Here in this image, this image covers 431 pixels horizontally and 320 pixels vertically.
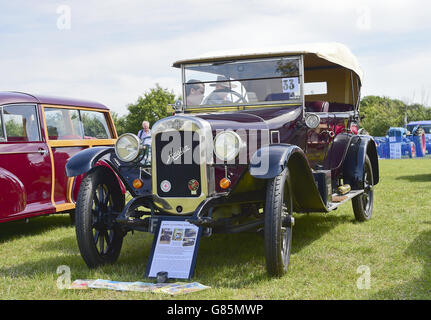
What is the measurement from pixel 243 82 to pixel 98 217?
7.10ft

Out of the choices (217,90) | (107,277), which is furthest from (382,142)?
(107,277)

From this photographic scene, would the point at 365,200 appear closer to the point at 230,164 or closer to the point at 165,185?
the point at 230,164

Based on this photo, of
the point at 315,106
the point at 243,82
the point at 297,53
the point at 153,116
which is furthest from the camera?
the point at 153,116

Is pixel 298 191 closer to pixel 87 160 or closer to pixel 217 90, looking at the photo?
pixel 217 90

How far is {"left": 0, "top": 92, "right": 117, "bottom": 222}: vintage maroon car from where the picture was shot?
5594mm

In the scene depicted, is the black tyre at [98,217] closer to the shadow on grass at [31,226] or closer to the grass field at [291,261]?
the grass field at [291,261]

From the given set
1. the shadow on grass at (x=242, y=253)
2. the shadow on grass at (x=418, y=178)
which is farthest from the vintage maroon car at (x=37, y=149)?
the shadow on grass at (x=418, y=178)

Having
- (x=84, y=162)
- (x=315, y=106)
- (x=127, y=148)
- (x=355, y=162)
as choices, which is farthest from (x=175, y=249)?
(x=355, y=162)

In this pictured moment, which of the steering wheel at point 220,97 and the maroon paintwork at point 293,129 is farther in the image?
the steering wheel at point 220,97

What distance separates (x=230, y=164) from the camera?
4.12 meters

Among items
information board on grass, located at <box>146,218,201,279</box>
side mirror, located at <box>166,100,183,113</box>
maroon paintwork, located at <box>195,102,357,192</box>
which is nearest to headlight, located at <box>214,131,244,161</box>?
maroon paintwork, located at <box>195,102,357,192</box>

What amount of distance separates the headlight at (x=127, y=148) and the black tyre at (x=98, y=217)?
0.30 meters

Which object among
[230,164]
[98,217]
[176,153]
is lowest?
[98,217]

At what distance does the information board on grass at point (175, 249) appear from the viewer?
3896 millimetres
